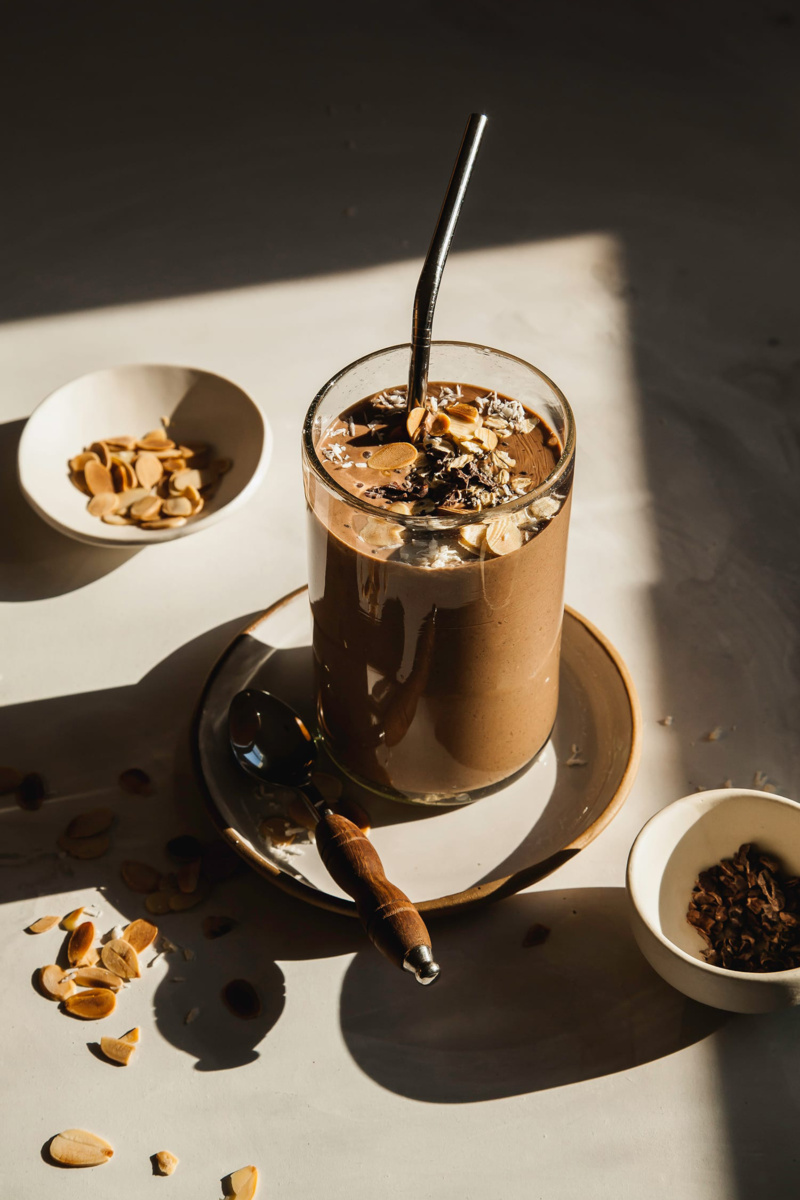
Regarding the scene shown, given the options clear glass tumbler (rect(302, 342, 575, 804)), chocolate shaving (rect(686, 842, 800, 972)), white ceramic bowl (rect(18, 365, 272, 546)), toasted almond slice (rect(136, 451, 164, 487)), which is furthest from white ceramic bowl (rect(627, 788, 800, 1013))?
toasted almond slice (rect(136, 451, 164, 487))

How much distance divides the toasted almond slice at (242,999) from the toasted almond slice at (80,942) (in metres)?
0.10

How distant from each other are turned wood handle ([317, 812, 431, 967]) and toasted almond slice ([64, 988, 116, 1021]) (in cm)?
18

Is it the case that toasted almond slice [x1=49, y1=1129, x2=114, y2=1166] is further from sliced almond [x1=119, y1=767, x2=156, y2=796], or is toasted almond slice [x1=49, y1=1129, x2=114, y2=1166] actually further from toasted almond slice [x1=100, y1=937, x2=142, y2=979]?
sliced almond [x1=119, y1=767, x2=156, y2=796]

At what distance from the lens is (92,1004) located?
2.35 ft

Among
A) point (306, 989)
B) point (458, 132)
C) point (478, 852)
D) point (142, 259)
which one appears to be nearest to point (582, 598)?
point (478, 852)

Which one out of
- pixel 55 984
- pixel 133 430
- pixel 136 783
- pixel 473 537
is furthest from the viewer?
pixel 133 430

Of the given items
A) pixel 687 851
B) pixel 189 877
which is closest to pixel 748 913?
pixel 687 851

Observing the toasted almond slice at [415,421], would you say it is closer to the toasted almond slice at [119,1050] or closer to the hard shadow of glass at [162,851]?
the hard shadow of glass at [162,851]

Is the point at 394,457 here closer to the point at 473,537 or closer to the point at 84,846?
the point at 473,537

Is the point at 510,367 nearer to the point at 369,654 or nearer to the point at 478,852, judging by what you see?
the point at 369,654

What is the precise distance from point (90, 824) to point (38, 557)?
1.06 ft

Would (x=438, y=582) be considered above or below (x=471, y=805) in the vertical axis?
above

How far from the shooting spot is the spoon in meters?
0.64

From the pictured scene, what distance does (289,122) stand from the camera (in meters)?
1.58
